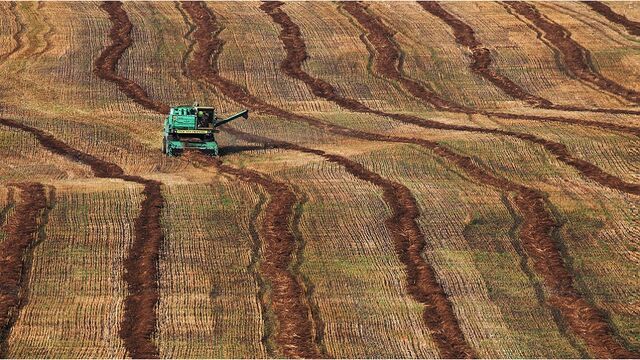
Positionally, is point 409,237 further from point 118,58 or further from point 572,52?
point 572,52

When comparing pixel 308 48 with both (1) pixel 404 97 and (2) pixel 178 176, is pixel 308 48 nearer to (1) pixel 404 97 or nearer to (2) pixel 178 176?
(1) pixel 404 97

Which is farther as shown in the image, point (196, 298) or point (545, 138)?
point (545, 138)

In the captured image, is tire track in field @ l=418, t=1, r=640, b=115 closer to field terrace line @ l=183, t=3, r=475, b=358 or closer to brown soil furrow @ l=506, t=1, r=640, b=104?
brown soil furrow @ l=506, t=1, r=640, b=104

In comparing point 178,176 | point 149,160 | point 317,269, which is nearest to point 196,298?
point 317,269

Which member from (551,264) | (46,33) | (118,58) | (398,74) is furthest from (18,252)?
(46,33)

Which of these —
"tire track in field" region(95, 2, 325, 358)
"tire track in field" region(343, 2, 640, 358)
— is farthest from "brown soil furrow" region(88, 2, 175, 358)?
"tire track in field" region(343, 2, 640, 358)
